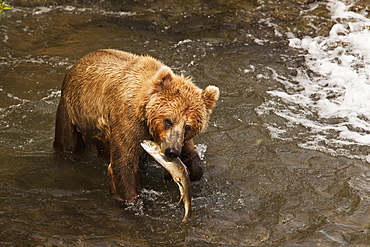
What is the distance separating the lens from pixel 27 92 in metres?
8.16

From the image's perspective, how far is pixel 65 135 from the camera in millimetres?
6316

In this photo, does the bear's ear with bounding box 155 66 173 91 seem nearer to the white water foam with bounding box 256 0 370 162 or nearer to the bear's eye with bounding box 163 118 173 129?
the bear's eye with bounding box 163 118 173 129

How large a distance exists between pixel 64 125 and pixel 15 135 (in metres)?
1.10

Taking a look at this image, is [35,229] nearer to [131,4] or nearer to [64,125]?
[64,125]

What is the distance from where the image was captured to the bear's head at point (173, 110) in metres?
4.77

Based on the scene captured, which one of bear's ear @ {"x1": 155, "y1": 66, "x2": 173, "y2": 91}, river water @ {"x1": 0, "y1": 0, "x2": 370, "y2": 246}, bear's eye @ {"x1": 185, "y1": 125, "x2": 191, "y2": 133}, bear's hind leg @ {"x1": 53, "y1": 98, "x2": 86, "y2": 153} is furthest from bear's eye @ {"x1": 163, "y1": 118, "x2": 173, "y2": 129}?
bear's hind leg @ {"x1": 53, "y1": 98, "x2": 86, "y2": 153}

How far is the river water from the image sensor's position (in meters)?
4.92

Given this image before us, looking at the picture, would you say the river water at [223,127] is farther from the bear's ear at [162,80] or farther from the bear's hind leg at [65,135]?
the bear's ear at [162,80]

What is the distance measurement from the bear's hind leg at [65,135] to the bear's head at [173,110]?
1644 millimetres

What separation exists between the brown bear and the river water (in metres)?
0.41

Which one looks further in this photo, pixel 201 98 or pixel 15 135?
pixel 15 135

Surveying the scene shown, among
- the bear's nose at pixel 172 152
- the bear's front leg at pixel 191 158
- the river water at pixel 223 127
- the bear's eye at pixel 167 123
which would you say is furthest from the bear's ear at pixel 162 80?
the river water at pixel 223 127

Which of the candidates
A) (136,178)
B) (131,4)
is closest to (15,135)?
(136,178)

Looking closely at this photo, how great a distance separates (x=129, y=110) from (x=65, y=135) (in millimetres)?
1510
